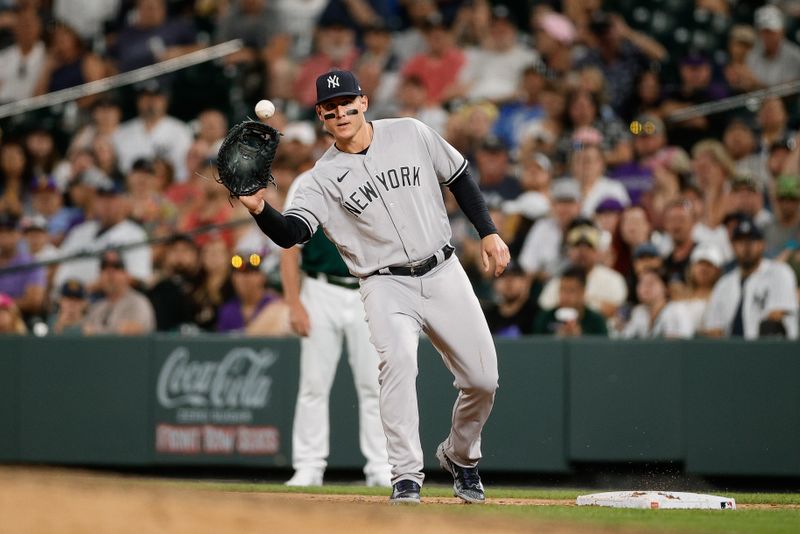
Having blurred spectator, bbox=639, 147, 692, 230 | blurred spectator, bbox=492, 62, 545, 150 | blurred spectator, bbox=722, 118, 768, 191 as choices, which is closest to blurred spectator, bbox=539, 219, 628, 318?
blurred spectator, bbox=639, 147, 692, 230

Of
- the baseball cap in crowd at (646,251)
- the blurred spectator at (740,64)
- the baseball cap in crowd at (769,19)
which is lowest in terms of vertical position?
the baseball cap in crowd at (646,251)

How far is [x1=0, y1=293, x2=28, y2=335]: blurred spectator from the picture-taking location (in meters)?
11.1

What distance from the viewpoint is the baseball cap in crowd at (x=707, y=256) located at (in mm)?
9899

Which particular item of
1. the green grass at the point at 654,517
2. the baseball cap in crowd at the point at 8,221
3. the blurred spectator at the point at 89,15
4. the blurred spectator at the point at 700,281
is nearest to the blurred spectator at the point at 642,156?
the blurred spectator at the point at 700,281

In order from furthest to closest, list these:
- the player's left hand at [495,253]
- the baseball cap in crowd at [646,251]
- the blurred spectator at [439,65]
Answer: the blurred spectator at [439,65] < the baseball cap in crowd at [646,251] < the player's left hand at [495,253]

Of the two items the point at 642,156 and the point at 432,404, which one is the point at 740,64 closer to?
the point at 642,156

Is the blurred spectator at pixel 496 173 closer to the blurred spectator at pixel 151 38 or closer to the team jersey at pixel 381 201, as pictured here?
the blurred spectator at pixel 151 38

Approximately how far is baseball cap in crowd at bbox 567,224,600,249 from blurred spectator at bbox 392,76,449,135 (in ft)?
7.22

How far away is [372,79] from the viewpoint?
1273 centimetres

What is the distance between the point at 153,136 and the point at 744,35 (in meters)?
5.76

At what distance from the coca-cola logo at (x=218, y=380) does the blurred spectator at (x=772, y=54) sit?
5.03 metres

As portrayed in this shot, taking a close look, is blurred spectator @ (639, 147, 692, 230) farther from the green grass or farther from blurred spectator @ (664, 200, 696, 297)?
the green grass

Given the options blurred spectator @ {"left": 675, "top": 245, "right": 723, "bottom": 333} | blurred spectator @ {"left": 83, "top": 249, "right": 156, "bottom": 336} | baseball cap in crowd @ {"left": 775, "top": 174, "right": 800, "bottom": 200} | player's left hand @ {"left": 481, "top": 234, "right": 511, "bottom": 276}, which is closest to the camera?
player's left hand @ {"left": 481, "top": 234, "right": 511, "bottom": 276}

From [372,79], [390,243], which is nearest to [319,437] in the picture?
[390,243]
